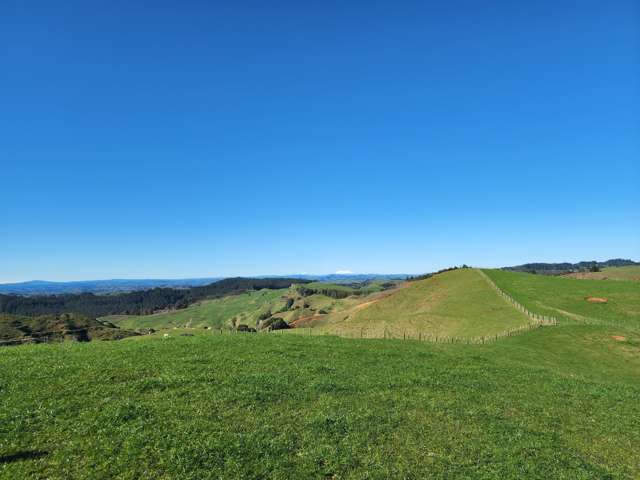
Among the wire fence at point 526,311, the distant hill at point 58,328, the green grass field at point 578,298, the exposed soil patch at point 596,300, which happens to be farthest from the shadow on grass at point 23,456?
the distant hill at point 58,328

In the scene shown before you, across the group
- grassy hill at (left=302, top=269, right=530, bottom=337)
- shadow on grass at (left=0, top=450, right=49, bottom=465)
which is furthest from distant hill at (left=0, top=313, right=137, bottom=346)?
shadow on grass at (left=0, top=450, right=49, bottom=465)

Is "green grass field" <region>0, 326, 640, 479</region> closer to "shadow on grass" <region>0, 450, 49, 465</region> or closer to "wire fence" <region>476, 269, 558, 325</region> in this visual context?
"shadow on grass" <region>0, 450, 49, 465</region>

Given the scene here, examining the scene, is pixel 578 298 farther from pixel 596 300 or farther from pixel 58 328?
pixel 58 328

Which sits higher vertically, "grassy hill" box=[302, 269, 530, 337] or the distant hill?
"grassy hill" box=[302, 269, 530, 337]

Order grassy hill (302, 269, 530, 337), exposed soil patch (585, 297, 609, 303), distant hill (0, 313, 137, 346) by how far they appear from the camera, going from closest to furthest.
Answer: grassy hill (302, 269, 530, 337) → exposed soil patch (585, 297, 609, 303) → distant hill (0, 313, 137, 346)

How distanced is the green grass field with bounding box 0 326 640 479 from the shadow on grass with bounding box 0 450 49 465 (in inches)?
3.7

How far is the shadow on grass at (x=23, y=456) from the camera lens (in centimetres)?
1255

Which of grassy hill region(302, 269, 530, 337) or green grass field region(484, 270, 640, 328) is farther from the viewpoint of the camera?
grassy hill region(302, 269, 530, 337)

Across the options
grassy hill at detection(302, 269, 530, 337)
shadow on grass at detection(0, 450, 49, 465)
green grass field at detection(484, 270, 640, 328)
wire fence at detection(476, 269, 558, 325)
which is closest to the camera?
shadow on grass at detection(0, 450, 49, 465)

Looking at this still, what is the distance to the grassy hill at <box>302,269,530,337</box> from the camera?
64.7 meters

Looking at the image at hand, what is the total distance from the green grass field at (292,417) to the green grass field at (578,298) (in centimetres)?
4030

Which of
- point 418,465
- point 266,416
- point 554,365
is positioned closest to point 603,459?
point 418,465

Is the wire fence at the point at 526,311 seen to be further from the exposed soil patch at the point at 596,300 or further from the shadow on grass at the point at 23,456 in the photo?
the shadow on grass at the point at 23,456

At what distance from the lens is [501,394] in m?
24.5
